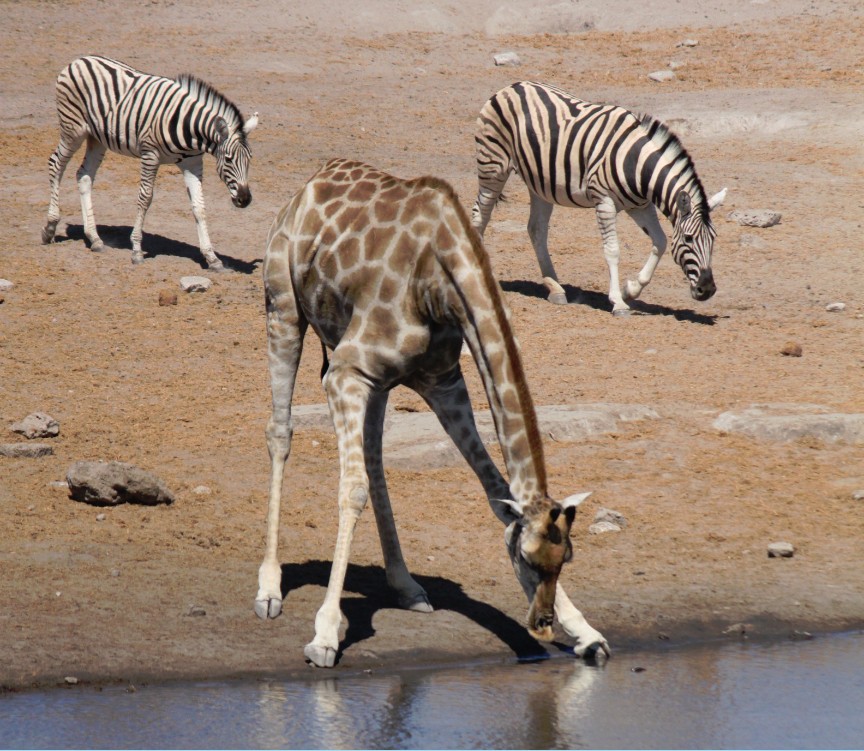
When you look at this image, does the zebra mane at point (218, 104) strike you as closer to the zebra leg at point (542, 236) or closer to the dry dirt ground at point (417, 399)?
the dry dirt ground at point (417, 399)

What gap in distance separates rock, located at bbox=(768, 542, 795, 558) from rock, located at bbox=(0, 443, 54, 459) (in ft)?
16.5

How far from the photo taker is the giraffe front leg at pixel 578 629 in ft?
21.6

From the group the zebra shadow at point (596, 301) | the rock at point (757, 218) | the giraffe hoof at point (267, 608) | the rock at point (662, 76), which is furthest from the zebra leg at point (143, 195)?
the rock at point (662, 76)

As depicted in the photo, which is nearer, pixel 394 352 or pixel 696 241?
pixel 394 352

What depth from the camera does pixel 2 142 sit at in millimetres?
19812

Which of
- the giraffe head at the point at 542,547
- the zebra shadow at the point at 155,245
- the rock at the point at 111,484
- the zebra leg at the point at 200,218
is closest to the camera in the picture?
the giraffe head at the point at 542,547

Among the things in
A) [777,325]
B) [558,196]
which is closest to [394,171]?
[558,196]

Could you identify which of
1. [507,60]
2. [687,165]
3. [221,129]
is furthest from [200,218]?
[507,60]

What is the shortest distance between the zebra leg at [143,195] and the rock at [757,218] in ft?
23.8

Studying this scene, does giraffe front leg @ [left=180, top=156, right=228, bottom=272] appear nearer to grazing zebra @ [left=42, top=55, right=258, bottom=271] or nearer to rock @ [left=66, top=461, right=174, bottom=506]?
grazing zebra @ [left=42, top=55, right=258, bottom=271]

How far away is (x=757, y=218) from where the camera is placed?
55.6 ft

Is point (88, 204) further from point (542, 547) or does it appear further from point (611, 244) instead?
point (542, 547)

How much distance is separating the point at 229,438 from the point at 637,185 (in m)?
5.72

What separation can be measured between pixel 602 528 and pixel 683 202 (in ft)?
19.9
